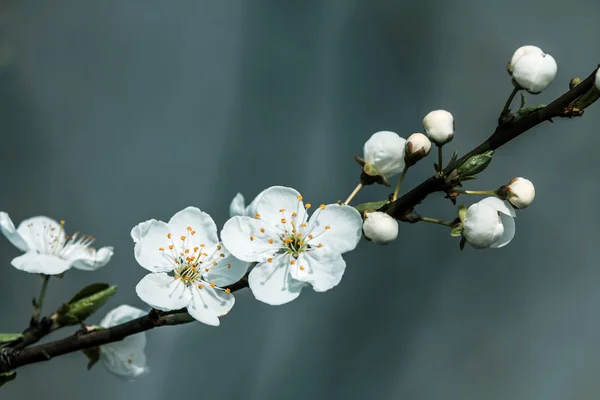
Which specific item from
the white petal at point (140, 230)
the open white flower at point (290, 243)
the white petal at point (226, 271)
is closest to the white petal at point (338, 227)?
the open white flower at point (290, 243)

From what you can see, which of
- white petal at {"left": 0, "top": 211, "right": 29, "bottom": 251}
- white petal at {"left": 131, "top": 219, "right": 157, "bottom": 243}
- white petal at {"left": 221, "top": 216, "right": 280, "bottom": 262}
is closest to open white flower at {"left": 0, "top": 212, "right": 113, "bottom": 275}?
white petal at {"left": 0, "top": 211, "right": 29, "bottom": 251}

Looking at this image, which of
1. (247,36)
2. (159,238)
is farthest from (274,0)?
(159,238)

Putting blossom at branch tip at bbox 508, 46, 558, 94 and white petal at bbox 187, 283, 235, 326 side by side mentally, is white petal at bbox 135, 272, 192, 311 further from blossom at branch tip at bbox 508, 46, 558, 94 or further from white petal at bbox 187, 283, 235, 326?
blossom at branch tip at bbox 508, 46, 558, 94

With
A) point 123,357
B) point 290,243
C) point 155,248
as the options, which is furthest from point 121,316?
point 290,243

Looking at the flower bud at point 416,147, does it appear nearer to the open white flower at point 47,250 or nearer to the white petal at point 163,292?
the white petal at point 163,292

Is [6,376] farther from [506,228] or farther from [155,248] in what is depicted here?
[506,228]

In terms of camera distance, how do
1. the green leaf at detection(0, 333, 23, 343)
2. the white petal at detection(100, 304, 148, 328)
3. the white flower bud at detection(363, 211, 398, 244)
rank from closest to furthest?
the white flower bud at detection(363, 211, 398, 244), the green leaf at detection(0, 333, 23, 343), the white petal at detection(100, 304, 148, 328)
